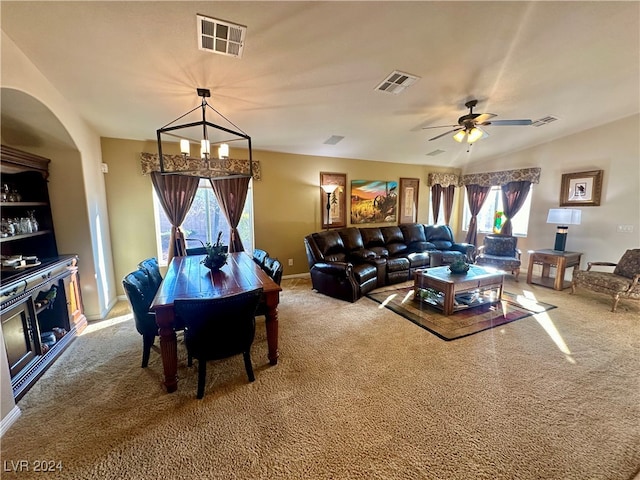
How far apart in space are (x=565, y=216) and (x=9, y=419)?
7.34m

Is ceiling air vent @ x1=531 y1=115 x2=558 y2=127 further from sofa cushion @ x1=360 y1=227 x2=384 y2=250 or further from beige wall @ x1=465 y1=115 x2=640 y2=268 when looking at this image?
sofa cushion @ x1=360 y1=227 x2=384 y2=250

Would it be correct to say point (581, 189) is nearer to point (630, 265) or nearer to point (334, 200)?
point (630, 265)

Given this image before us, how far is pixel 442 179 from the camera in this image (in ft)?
22.1

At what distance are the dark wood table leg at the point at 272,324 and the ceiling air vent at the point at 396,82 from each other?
8.34 ft

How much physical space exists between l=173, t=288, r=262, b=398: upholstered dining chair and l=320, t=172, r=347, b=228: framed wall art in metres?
3.71

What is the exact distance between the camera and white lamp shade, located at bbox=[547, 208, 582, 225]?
15.3 ft

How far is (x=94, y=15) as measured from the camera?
73.4 inches

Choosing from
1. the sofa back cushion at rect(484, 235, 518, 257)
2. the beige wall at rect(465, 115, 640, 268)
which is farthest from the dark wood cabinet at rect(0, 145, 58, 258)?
the beige wall at rect(465, 115, 640, 268)

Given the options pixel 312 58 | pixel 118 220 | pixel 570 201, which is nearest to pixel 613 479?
pixel 312 58

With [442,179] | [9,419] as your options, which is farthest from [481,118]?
[9,419]

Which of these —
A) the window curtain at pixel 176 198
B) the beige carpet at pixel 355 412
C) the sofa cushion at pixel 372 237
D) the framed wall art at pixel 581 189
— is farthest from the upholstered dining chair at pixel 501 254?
the window curtain at pixel 176 198

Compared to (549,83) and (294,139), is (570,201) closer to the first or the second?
(549,83)

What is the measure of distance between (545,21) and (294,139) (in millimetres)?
3227

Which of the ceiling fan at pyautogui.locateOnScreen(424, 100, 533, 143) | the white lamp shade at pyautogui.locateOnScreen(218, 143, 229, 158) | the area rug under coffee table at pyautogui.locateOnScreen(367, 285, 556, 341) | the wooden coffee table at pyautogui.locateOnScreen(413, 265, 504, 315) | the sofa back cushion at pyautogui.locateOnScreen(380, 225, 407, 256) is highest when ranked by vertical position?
the ceiling fan at pyautogui.locateOnScreen(424, 100, 533, 143)
